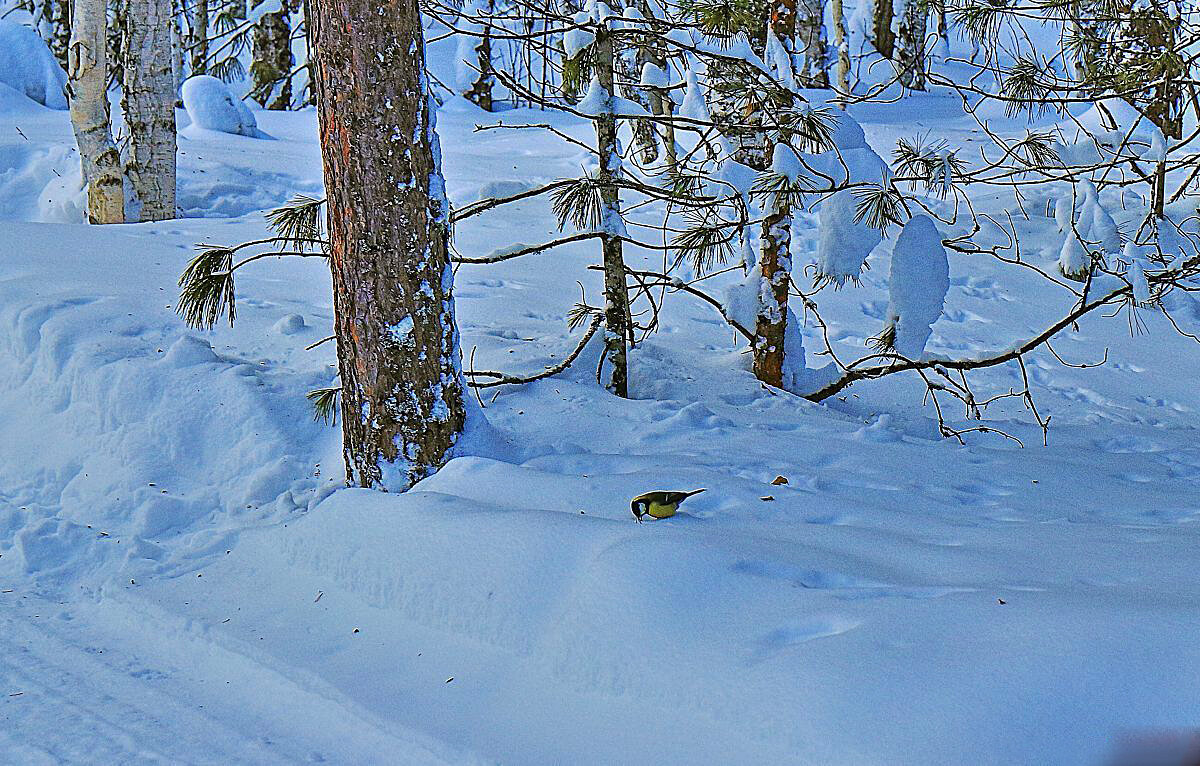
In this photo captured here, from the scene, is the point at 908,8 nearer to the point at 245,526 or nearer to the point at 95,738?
A: the point at 245,526

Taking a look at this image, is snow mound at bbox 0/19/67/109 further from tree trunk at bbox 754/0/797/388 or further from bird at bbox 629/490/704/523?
bird at bbox 629/490/704/523

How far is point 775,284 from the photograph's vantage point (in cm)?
490

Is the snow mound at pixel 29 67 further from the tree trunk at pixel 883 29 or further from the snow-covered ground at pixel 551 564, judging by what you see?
the tree trunk at pixel 883 29

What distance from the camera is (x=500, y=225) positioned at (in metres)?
7.50

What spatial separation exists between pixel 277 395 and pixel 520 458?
1.07 metres

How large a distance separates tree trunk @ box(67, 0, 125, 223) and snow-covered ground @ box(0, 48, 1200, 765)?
211cm

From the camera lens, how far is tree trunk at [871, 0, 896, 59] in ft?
57.9

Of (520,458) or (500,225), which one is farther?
(500,225)

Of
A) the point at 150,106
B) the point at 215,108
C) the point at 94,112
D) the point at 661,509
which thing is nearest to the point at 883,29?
the point at 215,108

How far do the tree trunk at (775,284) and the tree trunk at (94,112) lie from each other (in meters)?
4.99

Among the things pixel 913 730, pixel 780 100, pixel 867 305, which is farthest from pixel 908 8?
pixel 913 730

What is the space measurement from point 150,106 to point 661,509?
638 centimetres

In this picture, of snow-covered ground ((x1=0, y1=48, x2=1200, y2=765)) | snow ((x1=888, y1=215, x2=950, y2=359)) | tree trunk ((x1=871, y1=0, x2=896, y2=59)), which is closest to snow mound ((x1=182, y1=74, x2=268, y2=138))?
snow-covered ground ((x1=0, y1=48, x2=1200, y2=765))

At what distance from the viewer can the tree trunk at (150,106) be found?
7.37m
